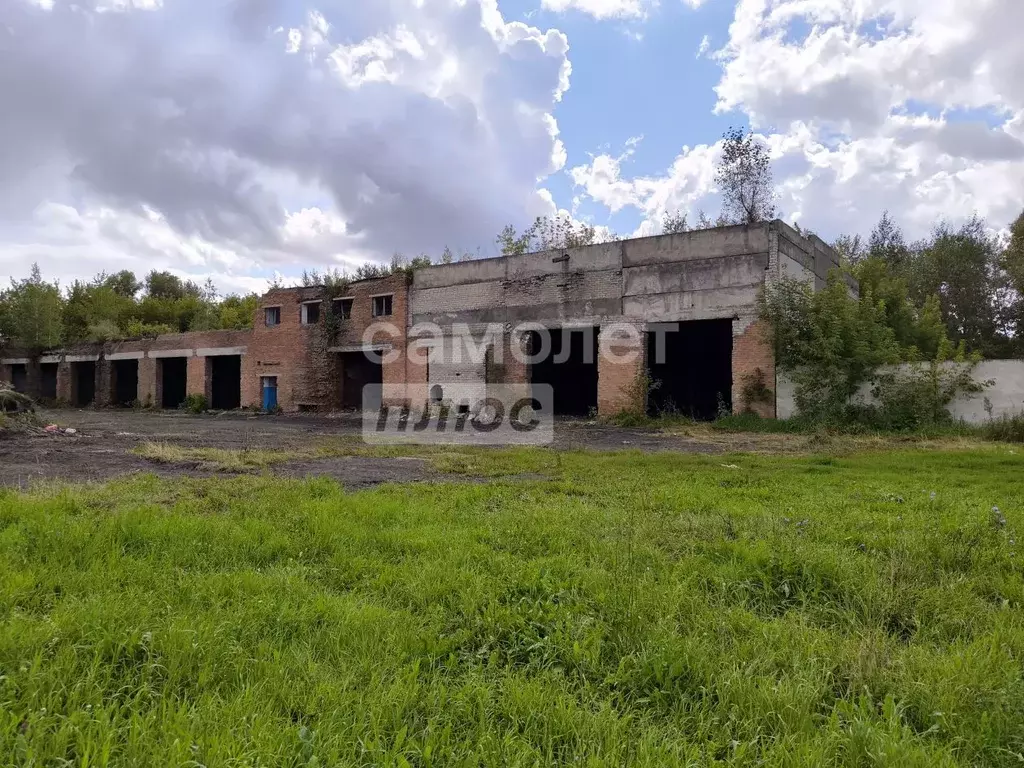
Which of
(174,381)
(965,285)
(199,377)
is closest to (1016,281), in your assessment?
(965,285)

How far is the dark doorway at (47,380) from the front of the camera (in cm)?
3181

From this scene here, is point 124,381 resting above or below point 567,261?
below

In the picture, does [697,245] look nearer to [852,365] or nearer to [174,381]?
[852,365]

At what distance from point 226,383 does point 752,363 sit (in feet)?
74.8

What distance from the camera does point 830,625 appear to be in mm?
2914

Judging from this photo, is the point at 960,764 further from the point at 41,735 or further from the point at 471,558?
the point at 41,735

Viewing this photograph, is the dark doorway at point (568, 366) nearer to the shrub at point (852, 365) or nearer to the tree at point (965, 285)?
the shrub at point (852, 365)

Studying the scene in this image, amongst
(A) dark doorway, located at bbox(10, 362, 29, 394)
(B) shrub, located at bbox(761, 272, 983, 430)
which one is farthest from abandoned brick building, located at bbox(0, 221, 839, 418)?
(A) dark doorway, located at bbox(10, 362, 29, 394)

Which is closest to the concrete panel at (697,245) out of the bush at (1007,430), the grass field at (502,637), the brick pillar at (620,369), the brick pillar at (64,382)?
the brick pillar at (620,369)

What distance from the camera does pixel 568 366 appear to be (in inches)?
895

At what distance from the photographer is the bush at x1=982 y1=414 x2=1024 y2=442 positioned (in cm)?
1123

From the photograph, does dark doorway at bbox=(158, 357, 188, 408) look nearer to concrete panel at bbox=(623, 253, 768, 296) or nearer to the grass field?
concrete panel at bbox=(623, 253, 768, 296)

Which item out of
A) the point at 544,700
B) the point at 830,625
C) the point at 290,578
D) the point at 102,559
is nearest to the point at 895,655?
the point at 830,625

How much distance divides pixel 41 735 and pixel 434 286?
745 inches
